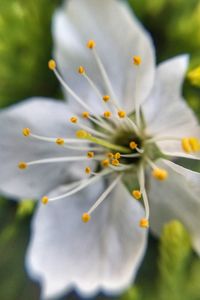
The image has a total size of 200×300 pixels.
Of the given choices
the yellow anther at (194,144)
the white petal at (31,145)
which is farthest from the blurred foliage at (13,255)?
the yellow anther at (194,144)

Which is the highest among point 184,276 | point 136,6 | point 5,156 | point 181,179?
point 136,6

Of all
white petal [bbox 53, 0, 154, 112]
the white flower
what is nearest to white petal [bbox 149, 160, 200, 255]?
the white flower

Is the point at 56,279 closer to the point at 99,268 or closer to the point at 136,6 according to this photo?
the point at 99,268

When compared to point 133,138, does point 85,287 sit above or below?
below

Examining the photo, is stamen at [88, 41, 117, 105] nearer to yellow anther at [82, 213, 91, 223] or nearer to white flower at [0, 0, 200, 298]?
white flower at [0, 0, 200, 298]

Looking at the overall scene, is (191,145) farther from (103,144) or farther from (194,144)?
(103,144)

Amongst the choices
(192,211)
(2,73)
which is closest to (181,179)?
(192,211)

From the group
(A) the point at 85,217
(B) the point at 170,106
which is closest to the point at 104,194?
(A) the point at 85,217
